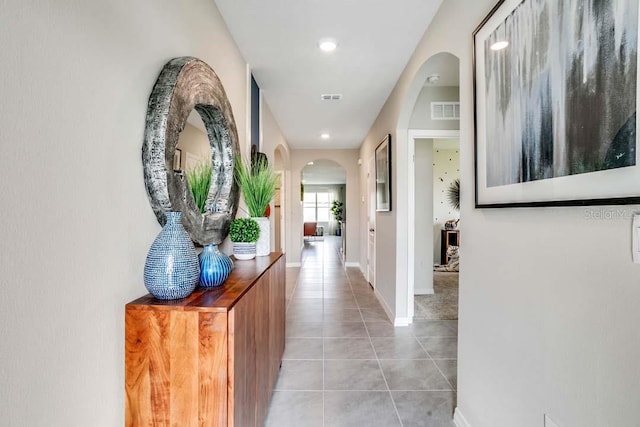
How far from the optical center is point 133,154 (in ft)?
3.52

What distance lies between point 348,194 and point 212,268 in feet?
18.7

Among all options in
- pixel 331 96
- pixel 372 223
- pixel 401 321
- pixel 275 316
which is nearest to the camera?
pixel 275 316

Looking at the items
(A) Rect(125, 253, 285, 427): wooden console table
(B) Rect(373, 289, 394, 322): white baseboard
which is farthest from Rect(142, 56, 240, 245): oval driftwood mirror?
(B) Rect(373, 289, 394, 322): white baseboard

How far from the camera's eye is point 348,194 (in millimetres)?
6824

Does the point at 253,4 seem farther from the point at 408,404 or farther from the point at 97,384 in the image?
the point at 408,404

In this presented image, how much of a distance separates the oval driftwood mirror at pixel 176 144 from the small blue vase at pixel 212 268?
18 centimetres

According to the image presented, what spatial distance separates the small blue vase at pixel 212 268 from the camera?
4.14ft

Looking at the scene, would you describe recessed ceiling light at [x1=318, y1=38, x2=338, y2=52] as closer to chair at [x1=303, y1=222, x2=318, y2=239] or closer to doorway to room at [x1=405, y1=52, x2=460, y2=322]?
doorway to room at [x1=405, y1=52, x2=460, y2=322]

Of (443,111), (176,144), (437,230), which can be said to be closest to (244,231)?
(176,144)

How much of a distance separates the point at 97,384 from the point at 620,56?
1682mm

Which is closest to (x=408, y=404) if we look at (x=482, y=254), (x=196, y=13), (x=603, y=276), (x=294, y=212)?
(x=482, y=254)

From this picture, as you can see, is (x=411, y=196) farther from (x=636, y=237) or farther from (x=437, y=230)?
(x=437, y=230)

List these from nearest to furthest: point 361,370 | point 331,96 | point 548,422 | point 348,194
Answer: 1. point 548,422
2. point 361,370
3. point 331,96
4. point 348,194

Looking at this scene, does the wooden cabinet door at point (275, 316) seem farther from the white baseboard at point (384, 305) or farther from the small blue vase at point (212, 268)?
the white baseboard at point (384, 305)
